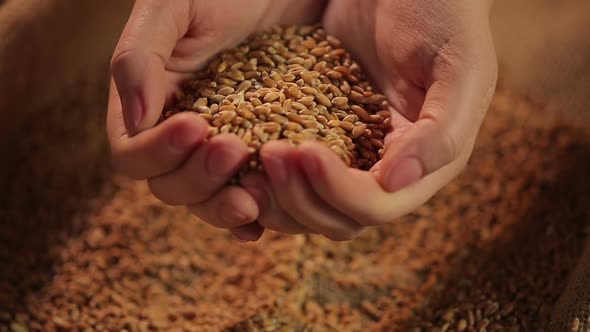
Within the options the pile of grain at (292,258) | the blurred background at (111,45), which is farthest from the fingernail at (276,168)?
the blurred background at (111,45)

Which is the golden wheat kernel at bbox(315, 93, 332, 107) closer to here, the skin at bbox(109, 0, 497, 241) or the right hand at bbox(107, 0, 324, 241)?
the skin at bbox(109, 0, 497, 241)

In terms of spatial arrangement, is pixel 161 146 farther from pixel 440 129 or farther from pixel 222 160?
pixel 440 129

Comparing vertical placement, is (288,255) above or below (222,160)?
below

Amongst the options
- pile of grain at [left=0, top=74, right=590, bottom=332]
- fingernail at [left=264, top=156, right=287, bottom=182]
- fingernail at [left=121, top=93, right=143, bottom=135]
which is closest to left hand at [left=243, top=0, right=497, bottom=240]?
fingernail at [left=264, top=156, right=287, bottom=182]

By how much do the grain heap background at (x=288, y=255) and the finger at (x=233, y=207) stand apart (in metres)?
0.42

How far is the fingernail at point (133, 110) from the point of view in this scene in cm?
106

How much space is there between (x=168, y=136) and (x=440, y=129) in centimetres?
44

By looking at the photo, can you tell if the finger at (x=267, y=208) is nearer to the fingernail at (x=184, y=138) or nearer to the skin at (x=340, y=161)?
the skin at (x=340, y=161)

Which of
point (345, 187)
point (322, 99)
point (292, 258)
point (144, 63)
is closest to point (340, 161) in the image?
point (345, 187)

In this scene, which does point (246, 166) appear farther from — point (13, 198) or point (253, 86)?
point (13, 198)

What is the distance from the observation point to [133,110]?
1.07m

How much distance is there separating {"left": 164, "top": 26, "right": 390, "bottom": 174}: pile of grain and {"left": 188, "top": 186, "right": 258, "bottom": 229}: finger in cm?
5

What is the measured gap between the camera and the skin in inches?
38.7

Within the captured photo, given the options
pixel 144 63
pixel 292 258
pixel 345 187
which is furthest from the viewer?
pixel 292 258
